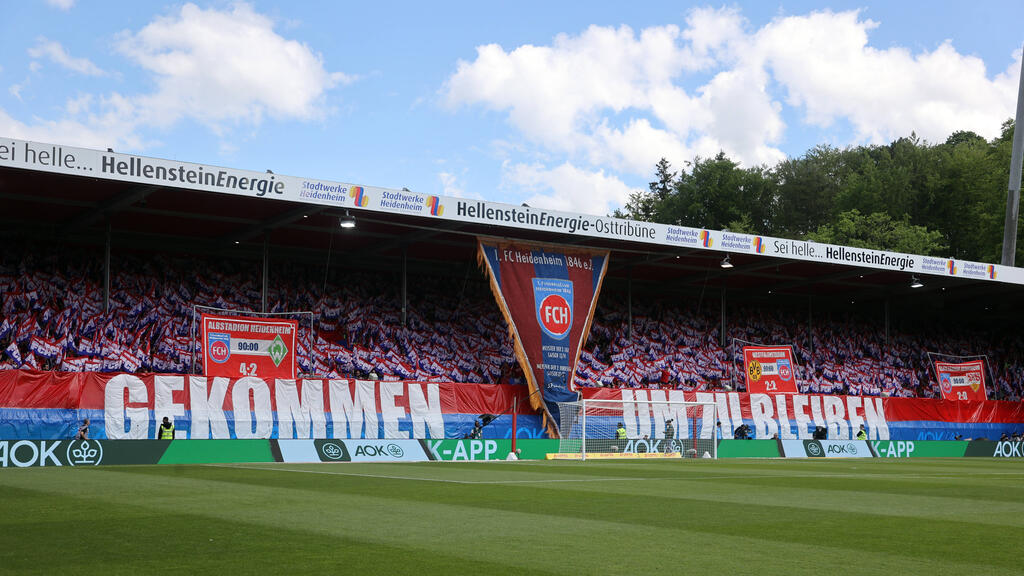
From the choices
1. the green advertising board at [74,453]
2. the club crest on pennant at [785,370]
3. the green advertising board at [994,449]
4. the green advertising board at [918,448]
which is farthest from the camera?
the club crest on pennant at [785,370]

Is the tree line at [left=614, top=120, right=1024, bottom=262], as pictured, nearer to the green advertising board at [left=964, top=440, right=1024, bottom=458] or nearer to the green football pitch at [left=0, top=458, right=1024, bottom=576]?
the green advertising board at [left=964, top=440, right=1024, bottom=458]

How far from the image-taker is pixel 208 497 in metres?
12.4

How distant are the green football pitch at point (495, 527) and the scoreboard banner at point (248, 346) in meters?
12.7

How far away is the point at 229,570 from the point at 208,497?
6.10m

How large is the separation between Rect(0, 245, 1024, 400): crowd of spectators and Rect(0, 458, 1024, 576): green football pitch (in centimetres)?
1430

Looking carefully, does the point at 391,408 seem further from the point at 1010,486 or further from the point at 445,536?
the point at 445,536

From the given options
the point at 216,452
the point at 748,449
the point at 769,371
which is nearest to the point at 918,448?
the point at 769,371

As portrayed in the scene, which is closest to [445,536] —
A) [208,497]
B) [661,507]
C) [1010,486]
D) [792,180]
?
[661,507]

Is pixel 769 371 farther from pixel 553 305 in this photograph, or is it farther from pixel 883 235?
pixel 883 235

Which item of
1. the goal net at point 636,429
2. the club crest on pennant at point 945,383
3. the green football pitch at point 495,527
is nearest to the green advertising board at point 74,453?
the green football pitch at point 495,527

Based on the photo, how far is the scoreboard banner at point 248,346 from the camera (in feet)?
95.3

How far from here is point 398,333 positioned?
35312 mm

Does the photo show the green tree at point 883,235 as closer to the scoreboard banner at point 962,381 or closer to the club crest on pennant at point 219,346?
the scoreboard banner at point 962,381

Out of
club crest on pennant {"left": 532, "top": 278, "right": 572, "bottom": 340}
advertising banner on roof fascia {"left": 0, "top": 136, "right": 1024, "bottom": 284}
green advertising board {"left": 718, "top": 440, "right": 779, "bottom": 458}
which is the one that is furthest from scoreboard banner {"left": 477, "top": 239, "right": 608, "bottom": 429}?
green advertising board {"left": 718, "top": 440, "right": 779, "bottom": 458}
